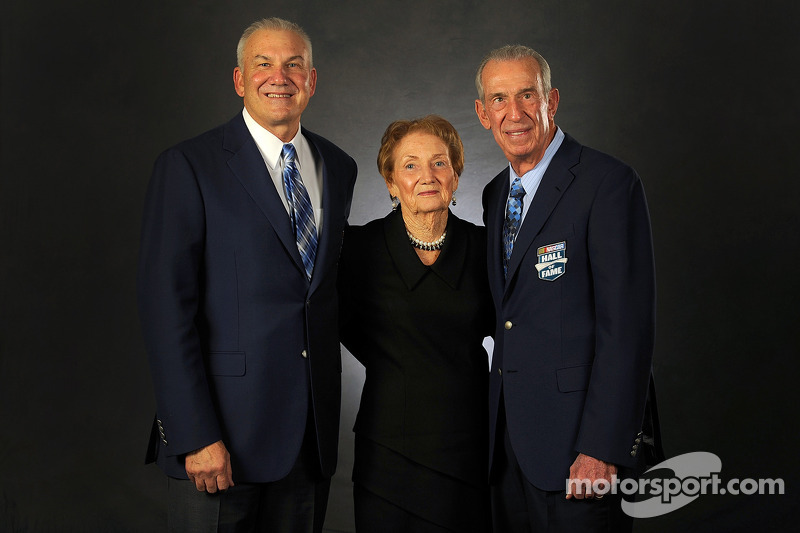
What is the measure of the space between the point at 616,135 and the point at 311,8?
1.87 m

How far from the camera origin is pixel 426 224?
2.93 m

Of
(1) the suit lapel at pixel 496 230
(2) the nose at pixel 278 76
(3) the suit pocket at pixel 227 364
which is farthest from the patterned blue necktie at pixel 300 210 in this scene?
(1) the suit lapel at pixel 496 230

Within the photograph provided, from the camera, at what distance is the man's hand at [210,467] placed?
7.72 ft

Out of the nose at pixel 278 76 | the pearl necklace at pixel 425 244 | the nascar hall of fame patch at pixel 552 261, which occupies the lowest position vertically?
the nascar hall of fame patch at pixel 552 261

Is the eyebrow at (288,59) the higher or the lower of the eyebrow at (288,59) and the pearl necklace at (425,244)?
the higher

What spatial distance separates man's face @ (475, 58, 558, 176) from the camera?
2.66 metres

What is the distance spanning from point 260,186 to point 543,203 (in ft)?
2.81

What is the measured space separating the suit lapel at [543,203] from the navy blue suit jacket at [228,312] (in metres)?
0.60

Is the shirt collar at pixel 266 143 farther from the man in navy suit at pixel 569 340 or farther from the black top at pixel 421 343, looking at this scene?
the man in navy suit at pixel 569 340

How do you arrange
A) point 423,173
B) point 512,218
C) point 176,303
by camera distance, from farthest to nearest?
point 423,173
point 512,218
point 176,303

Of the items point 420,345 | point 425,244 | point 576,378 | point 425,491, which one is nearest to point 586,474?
point 576,378

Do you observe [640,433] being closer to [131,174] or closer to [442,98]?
[442,98]

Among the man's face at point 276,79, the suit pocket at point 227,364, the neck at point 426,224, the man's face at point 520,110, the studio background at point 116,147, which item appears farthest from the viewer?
the studio background at point 116,147

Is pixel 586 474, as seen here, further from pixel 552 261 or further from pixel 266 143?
pixel 266 143
